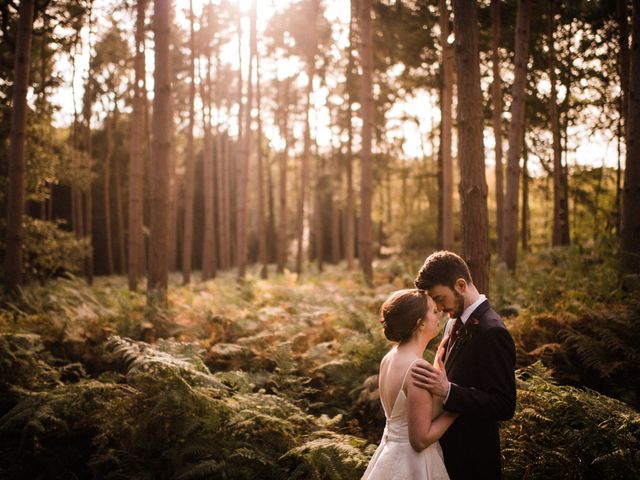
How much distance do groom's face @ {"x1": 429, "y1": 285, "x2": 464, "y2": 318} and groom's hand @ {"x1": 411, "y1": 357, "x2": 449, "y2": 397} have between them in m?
0.49

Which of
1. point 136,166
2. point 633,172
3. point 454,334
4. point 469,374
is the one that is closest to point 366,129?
point 633,172

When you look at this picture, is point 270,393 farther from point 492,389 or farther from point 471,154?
point 492,389

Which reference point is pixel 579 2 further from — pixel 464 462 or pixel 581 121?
pixel 464 462

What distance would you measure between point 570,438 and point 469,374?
1902mm

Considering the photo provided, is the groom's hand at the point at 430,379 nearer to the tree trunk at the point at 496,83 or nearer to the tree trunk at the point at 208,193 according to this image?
the tree trunk at the point at 496,83

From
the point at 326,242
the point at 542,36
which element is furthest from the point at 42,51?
the point at 326,242

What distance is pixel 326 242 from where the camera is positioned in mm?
46469

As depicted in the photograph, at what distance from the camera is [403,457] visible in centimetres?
346

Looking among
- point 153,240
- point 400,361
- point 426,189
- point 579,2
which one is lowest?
point 400,361

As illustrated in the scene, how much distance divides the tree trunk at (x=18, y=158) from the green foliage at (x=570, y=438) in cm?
1195

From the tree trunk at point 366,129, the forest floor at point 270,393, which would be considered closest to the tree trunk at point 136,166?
the forest floor at point 270,393

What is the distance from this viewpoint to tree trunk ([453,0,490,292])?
614 cm

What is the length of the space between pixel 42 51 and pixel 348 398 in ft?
54.9

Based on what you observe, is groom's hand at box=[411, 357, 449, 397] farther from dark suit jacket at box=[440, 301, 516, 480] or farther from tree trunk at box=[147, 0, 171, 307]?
tree trunk at box=[147, 0, 171, 307]
